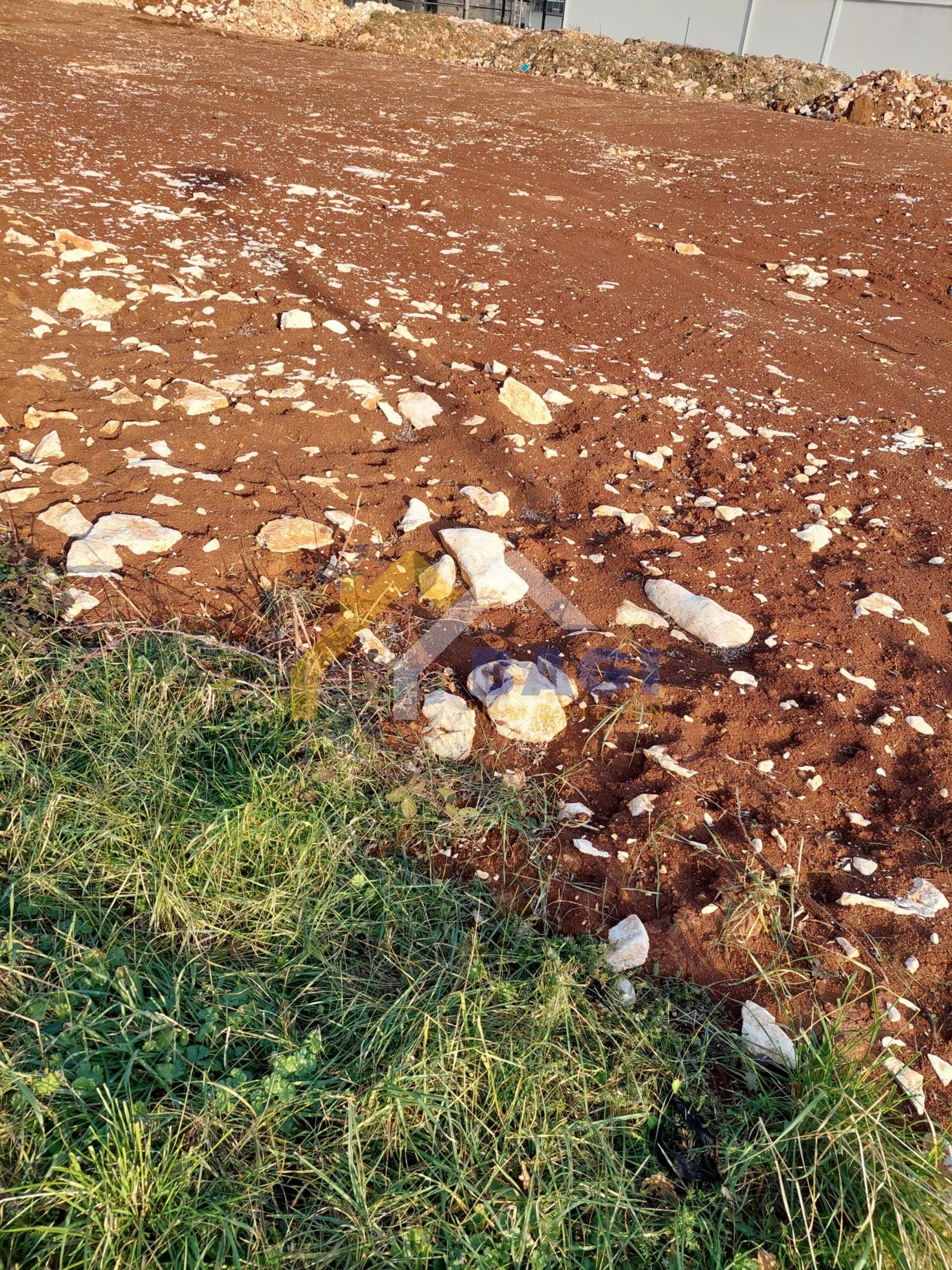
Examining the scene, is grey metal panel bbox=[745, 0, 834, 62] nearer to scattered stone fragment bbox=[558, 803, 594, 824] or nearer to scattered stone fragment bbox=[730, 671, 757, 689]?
scattered stone fragment bbox=[730, 671, 757, 689]

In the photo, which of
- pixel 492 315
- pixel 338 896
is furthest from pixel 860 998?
pixel 492 315

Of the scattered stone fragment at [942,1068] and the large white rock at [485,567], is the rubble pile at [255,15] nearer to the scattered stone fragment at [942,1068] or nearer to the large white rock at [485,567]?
the large white rock at [485,567]

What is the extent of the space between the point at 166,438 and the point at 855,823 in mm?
2293

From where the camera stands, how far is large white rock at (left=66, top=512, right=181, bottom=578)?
232 cm

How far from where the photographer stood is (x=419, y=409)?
3135 mm

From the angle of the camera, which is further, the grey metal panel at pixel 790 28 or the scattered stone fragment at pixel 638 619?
the grey metal panel at pixel 790 28

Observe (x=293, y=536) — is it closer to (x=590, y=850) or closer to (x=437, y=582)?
(x=437, y=582)

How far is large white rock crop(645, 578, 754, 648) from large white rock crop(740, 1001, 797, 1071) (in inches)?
40.6

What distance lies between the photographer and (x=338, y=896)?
173 centimetres

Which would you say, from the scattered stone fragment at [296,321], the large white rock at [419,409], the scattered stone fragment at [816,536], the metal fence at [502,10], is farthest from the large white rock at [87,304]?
the metal fence at [502,10]

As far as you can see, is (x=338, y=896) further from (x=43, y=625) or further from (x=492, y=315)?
(x=492, y=315)

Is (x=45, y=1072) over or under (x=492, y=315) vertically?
under

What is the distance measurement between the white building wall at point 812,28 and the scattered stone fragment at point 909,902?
19084mm

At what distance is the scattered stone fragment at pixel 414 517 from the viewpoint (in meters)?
2.63
